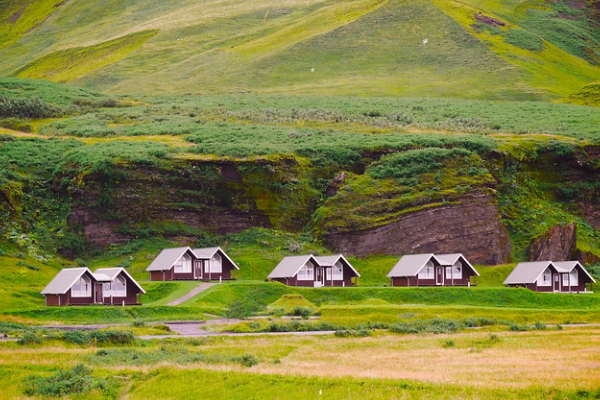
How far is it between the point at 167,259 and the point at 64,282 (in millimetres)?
15193

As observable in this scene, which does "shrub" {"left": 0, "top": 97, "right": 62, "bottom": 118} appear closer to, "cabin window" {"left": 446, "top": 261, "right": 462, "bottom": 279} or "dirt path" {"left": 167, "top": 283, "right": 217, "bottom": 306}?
"dirt path" {"left": 167, "top": 283, "right": 217, "bottom": 306}

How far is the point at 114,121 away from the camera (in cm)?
13588

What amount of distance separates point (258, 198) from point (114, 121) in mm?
42020

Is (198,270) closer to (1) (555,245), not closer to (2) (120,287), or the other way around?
(2) (120,287)

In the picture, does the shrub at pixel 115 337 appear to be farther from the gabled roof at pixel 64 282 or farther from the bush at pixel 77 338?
the gabled roof at pixel 64 282

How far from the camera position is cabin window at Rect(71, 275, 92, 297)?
7419 centimetres

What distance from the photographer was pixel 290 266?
86438 mm

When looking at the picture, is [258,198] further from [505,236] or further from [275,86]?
[275,86]

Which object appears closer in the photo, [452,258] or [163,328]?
[163,328]

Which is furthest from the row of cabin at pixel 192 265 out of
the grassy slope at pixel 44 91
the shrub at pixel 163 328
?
the grassy slope at pixel 44 91

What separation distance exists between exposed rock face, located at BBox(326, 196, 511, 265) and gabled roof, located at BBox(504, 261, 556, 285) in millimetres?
6720

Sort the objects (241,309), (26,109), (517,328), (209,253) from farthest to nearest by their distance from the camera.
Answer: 1. (26,109)
2. (209,253)
3. (241,309)
4. (517,328)

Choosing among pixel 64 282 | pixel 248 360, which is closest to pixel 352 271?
pixel 64 282

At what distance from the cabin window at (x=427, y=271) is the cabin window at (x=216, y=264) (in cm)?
1803
